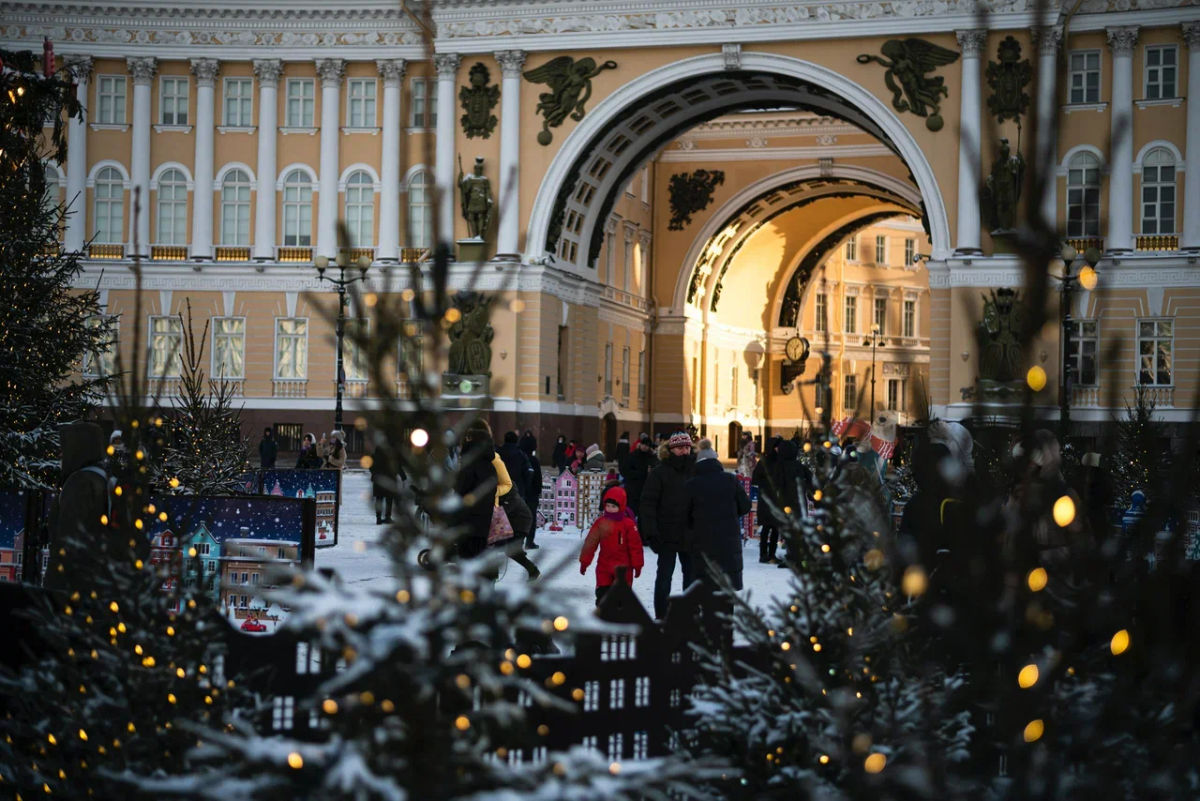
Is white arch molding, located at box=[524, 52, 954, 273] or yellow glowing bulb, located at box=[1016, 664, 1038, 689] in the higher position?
white arch molding, located at box=[524, 52, 954, 273]

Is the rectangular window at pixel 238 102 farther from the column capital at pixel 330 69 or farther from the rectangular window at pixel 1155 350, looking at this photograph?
the rectangular window at pixel 1155 350

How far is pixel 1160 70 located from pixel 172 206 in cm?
2683

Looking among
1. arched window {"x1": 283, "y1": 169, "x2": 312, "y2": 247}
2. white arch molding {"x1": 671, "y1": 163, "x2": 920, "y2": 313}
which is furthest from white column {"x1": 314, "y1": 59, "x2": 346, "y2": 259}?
white arch molding {"x1": 671, "y1": 163, "x2": 920, "y2": 313}

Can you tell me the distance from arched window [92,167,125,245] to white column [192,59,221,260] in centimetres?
225

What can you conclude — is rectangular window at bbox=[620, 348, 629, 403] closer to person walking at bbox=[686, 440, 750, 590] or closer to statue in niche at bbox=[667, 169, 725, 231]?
statue in niche at bbox=[667, 169, 725, 231]

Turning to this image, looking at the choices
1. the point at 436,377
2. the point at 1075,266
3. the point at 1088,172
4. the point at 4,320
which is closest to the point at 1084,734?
the point at 436,377

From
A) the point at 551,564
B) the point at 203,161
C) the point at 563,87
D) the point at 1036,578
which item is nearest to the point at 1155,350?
the point at 563,87

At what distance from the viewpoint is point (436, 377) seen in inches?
151

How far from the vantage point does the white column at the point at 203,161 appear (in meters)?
A: 43.5

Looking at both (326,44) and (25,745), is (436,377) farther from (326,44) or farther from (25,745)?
(326,44)

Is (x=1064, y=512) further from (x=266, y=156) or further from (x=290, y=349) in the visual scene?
(x=266, y=156)

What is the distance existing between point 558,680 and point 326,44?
41.2 m

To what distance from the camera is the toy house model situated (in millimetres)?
26984

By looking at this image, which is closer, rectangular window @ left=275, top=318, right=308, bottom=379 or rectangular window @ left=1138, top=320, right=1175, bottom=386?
rectangular window @ left=1138, top=320, right=1175, bottom=386
